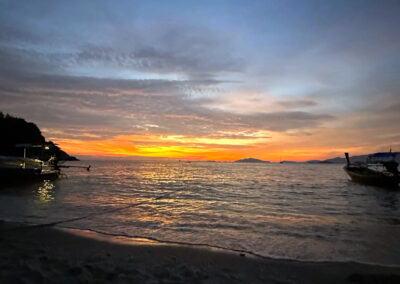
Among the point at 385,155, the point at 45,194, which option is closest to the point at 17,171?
the point at 45,194

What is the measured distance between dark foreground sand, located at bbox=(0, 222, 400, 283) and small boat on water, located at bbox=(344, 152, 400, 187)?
30038 mm

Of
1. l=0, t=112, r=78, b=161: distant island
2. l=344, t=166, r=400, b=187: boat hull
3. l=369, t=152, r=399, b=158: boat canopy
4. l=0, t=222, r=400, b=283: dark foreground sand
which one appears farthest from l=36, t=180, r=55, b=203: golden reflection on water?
l=369, t=152, r=399, b=158: boat canopy

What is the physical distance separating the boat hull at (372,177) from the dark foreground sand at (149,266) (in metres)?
29.9

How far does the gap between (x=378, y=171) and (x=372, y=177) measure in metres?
2.01

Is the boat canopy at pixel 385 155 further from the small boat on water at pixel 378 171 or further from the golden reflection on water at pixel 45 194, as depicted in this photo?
the golden reflection on water at pixel 45 194

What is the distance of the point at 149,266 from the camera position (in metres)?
5.86

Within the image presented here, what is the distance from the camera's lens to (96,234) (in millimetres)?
9039

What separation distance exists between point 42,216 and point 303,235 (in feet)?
37.7

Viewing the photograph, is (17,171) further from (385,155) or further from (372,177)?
(385,155)

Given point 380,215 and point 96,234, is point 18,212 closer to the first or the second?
point 96,234

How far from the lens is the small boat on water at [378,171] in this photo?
30.6 m

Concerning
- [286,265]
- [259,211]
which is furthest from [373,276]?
[259,211]

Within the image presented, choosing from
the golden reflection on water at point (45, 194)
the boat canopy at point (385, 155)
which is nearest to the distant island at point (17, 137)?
the golden reflection on water at point (45, 194)

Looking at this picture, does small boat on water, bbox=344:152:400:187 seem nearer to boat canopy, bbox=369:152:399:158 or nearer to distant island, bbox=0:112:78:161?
boat canopy, bbox=369:152:399:158
